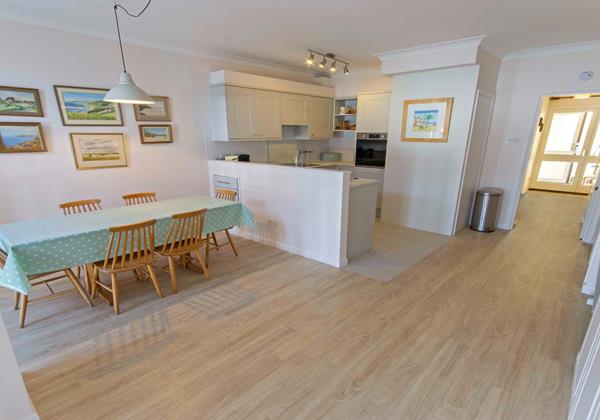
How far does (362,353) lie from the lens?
7.01 ft

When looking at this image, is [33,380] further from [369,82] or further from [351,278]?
[369,82]

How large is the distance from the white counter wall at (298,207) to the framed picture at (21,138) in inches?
87.0

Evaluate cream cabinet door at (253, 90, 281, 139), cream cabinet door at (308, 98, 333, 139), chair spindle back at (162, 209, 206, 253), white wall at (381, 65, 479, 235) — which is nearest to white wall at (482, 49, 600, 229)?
white wall at (381, 65, 479, 235)

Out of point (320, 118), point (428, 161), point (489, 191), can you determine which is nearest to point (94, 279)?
point (428, 161)

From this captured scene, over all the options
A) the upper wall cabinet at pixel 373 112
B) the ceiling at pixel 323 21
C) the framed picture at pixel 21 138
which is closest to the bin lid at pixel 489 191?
the upper wall cabinet at pixel 373 112

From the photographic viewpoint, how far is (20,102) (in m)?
3.16

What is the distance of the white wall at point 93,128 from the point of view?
126 inches

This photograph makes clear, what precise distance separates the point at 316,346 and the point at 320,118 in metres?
4.80

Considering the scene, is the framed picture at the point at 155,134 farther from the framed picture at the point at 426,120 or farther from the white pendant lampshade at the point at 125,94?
the framed picture at the point at 426,120

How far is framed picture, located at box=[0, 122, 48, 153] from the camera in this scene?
3.12m

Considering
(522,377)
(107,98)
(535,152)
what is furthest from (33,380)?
(535,152)

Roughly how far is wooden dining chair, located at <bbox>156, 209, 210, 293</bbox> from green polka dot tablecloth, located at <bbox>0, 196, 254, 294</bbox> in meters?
0.09

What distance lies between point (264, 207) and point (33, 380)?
2787 millimetres

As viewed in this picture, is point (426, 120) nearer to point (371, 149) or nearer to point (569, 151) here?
point (371, 149)
